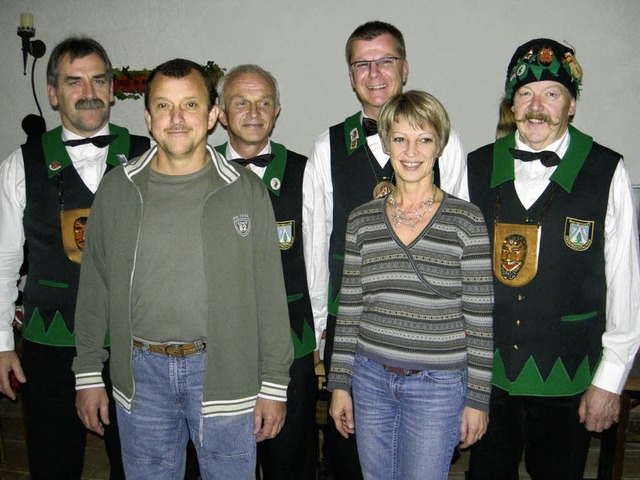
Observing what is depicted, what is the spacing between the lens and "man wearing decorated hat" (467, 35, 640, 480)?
1904 millimetres

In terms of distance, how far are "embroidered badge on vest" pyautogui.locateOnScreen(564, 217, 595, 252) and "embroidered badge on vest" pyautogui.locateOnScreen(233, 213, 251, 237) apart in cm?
111

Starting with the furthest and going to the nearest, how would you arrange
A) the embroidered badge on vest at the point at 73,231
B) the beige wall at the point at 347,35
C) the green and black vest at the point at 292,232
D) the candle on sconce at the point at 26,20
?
the candle on sconce at the point at 26,20
the beige wall at the point at 347,35
the green and black vest at the point at 292,232
the embroidered badge on vest at the point at 73,231

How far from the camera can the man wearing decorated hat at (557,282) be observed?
1.90 m

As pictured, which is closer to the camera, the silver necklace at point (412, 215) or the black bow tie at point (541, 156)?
the silver necklace at point (412, 215)

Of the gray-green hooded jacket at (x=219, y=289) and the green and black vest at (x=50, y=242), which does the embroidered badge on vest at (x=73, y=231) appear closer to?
the green and black vest at (x=50, y=242)

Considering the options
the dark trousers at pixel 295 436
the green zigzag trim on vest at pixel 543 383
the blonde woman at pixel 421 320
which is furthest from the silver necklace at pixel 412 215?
the dark trousers at pixel 295 436

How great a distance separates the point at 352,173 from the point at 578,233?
881mm

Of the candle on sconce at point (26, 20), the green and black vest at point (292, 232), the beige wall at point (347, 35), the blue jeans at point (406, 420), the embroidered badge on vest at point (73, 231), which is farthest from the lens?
the candle on sconce at point (26, 20)

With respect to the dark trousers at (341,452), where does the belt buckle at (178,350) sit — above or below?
above

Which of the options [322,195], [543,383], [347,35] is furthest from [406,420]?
[347,35]

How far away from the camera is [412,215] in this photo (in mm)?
1755

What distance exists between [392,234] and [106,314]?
0.99 metres

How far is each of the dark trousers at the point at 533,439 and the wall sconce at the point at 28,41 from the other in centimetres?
378

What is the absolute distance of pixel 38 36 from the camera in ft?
12.8
